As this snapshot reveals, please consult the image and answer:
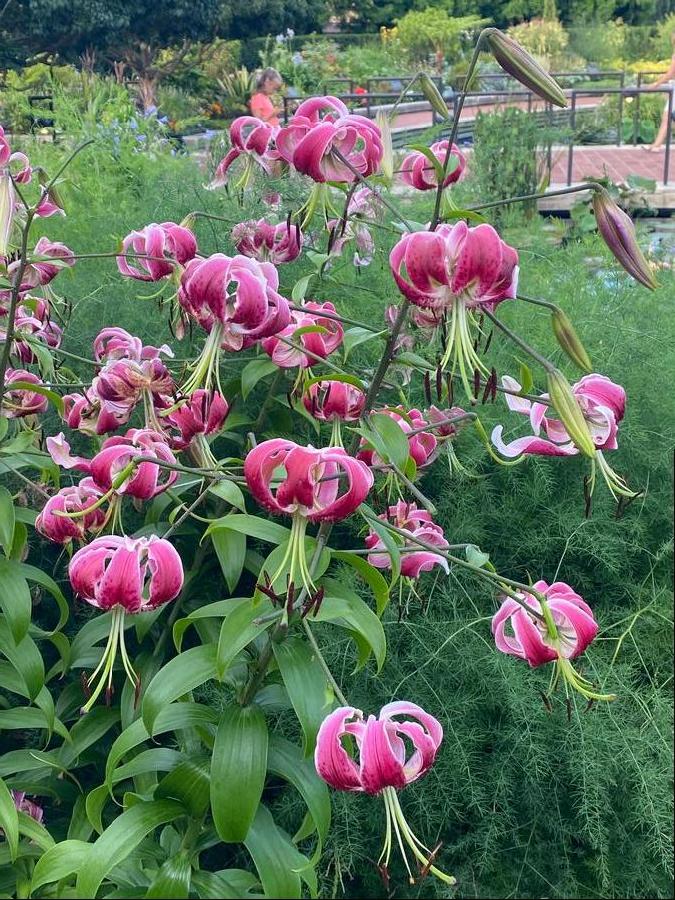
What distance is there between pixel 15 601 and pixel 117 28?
11.1 m

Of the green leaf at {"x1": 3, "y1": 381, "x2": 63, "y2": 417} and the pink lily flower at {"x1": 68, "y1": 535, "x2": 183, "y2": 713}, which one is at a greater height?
the green leaf at {"x1": 3, "y1": 381, "x2": 63, "y2": 417}

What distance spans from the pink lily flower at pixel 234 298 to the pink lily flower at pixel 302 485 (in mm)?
131

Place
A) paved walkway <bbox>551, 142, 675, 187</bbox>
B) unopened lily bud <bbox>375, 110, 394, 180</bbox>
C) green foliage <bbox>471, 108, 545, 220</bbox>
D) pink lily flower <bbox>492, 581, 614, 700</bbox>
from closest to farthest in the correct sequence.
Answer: pink lily flower <bbox>492, 581, 614, 700</bbox>
unopened lily bud <bbox>375, 110, 394, 180</bbox>
green foliage <bbox>471, 108, 545, 220</bbox>
paved walkway <bbox>551, 142, 675, 187</bbox>

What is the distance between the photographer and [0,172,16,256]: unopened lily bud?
1.12 metres

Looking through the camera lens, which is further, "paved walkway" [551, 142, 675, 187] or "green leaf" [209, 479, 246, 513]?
"paved walkway" [551, 142, 675, 187]

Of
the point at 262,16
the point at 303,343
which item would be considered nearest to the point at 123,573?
the point at 303,343

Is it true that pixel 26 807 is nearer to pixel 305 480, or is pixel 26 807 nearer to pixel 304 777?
pixel 304 777

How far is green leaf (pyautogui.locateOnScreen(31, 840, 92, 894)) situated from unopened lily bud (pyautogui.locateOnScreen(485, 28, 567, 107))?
81 centimetres

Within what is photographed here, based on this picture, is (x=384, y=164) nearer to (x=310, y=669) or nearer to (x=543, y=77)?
(x=543, y=77)

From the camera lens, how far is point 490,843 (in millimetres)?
1150

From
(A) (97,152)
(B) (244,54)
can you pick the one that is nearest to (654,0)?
(B) (244,54)

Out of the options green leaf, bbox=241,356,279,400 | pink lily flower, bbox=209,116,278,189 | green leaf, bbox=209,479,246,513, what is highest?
pink lily flower, bbox=209,116,278,189

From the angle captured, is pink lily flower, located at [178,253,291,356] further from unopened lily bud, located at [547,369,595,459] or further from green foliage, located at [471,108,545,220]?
green foliage, located at [471,108,545,220]

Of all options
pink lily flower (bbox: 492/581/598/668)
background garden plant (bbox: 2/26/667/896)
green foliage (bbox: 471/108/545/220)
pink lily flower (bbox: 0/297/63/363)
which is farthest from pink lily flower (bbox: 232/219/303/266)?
green foliage (bbox: 471/108/545/220)
